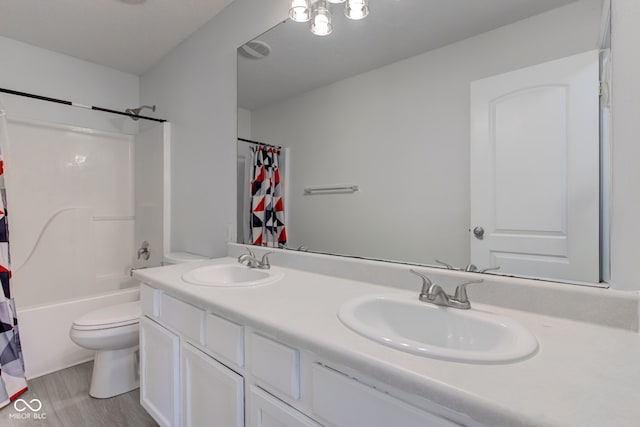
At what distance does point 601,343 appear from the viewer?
70 cm

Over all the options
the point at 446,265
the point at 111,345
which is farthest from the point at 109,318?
the point at 446,265

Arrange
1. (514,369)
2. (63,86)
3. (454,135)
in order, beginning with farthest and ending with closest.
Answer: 1. (63,86)
2. (454,135)
3. (514,369)

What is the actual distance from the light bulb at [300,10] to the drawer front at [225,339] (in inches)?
57.3

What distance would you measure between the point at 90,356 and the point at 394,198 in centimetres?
245

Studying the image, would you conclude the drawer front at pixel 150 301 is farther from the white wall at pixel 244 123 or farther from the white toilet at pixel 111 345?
the white wall at pixel 244 123

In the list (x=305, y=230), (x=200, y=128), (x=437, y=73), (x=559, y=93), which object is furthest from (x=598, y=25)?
(x=200, y=128)

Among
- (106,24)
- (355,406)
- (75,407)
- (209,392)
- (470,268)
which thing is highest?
(106,24)

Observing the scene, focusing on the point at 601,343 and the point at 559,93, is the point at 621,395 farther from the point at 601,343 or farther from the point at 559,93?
the point at 559,93

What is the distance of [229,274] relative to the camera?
5.36 ft

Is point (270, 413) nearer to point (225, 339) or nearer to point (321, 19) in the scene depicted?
point (225, 339)

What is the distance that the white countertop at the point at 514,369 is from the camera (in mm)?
472

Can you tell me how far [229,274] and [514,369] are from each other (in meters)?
1.35

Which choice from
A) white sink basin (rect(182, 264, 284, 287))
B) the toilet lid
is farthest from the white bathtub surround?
the toilet lid

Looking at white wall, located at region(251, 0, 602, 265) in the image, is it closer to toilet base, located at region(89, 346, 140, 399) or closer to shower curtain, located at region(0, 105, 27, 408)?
toilet base, located at region(89, 346, 140, 399)
